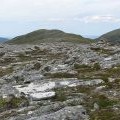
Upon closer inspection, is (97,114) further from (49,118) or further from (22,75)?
(22,75)

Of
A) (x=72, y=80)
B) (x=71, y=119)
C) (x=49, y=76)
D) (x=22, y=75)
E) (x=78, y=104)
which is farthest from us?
(x=22, y=75)

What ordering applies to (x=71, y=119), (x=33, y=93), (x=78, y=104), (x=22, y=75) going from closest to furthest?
(x=71, y=119) < (x=78, y=104) < (x=33, y=93) < (x=22, y=75)

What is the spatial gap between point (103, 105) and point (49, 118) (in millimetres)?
4546

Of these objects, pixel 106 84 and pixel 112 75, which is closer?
pixel 106 84

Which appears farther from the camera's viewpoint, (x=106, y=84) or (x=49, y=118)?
(x=106, y=84)

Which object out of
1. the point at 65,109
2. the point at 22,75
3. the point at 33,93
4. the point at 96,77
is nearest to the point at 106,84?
the point at 96,77

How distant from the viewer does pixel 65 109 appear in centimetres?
2450

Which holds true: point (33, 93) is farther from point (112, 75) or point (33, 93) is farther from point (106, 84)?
point (112, 75)

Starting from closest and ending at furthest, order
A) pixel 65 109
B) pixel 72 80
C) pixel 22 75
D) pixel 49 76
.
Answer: pixel 65 109
pixel 72 80
pixel 49 76
pixel 22 75

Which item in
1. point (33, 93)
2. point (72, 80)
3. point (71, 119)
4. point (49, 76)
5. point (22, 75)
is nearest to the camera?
point (71, 119)

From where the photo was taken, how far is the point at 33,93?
103ft

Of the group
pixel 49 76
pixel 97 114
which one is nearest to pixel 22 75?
pixel 49 76

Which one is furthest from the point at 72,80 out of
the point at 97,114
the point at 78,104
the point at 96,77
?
the point at 97,114

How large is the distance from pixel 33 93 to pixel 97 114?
916 cm
